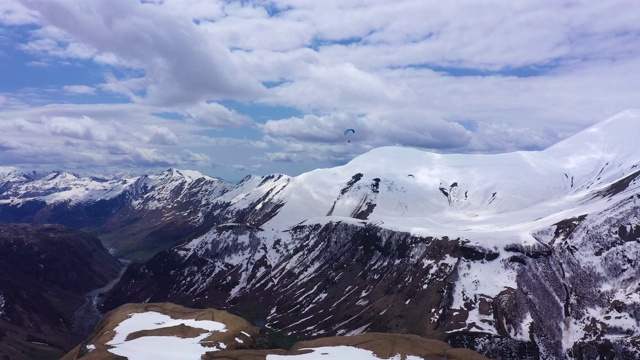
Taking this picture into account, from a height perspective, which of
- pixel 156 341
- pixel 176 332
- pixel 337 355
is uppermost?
pixel 337 355

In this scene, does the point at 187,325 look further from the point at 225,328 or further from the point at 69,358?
the point at 69,358

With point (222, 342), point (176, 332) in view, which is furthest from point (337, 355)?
point (176, 332)

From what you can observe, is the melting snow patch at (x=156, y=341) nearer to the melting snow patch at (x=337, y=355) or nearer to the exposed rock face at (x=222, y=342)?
the exposed rock face at (x=222, y=342)

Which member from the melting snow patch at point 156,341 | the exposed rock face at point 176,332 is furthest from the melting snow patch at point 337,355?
the exposed rock face at point 176,332

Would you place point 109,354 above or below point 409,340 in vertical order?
below

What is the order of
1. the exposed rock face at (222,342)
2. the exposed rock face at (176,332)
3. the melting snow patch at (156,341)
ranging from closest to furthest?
the melting snow patch at (156,341)
the exposed rock face at (222,342)
the exposed rock face at (176,332)

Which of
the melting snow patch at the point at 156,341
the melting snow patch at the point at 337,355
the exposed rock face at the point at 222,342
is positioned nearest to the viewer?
the melting snow patch at the point at 337,355

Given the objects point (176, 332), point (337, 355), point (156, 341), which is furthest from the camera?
point (176, 332)

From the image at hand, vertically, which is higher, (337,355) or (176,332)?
(337,355)

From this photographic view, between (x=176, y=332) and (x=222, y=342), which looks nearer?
(x=222, y=342)

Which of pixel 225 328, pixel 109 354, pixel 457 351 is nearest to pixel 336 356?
pixel 457 351

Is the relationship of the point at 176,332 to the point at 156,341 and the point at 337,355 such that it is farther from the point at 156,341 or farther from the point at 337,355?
the point at 337,355
